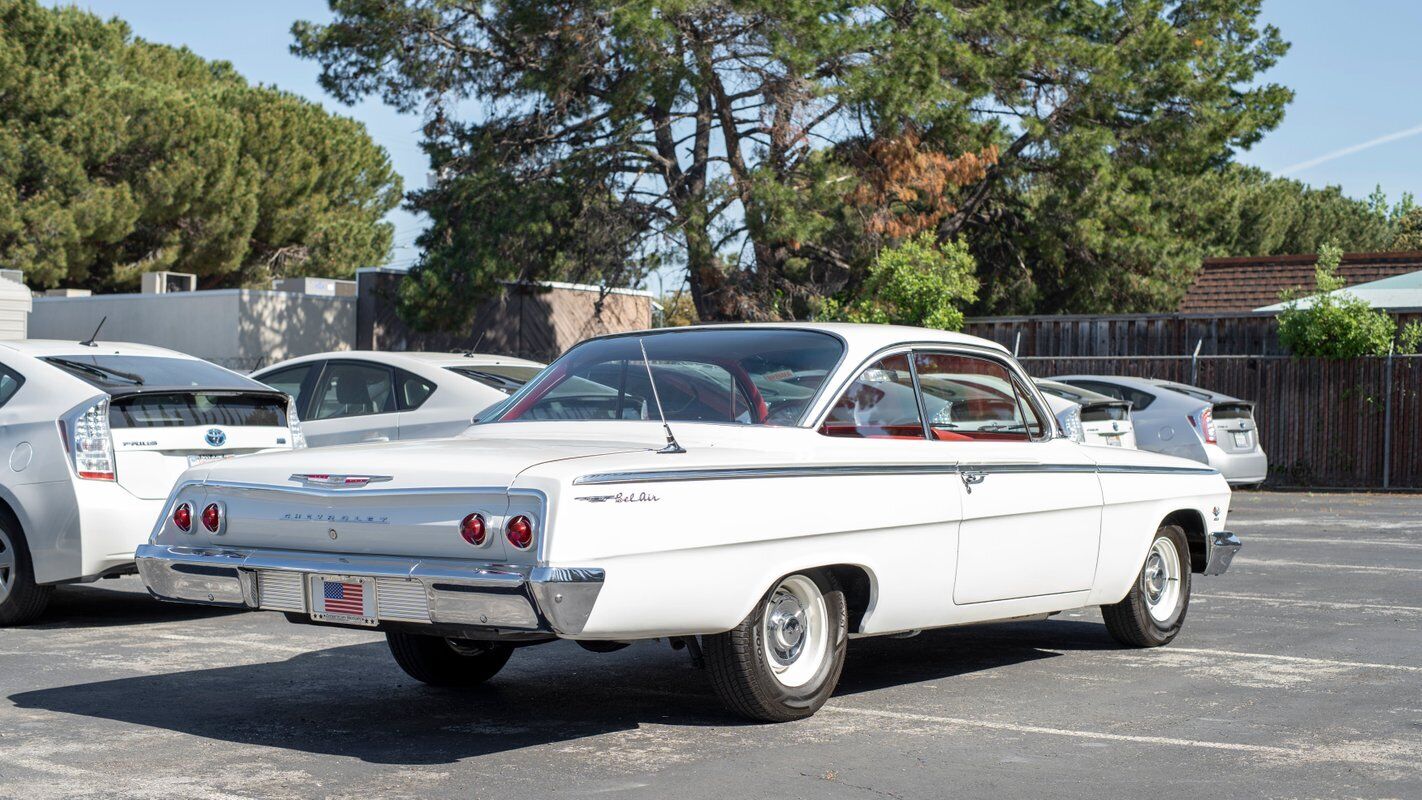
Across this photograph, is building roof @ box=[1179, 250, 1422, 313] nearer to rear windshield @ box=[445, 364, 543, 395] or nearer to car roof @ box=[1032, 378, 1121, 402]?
car roof @ box=[1032, 378, 1121, 402]

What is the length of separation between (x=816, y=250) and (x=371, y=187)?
25.8 metres

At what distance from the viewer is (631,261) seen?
92.5ft

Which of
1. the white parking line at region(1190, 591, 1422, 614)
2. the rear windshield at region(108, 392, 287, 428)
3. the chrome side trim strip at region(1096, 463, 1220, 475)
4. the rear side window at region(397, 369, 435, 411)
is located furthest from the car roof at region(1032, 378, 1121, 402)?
the rear windshield at region(108, 392, 287, 428)

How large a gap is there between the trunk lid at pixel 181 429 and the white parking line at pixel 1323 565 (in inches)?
284

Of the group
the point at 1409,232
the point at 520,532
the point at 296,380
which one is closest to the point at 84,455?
the point at 296,380

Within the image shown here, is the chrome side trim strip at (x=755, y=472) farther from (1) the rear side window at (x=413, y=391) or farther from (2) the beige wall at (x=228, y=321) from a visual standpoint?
(2) the beige wall at (x=228, y=321)

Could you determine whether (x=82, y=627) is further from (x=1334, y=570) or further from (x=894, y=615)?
(x=1334, y=570)

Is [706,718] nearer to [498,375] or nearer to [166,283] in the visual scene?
[498,375]

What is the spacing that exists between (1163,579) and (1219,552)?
14.7 inches

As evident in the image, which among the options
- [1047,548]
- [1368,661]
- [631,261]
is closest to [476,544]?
[1047,548]

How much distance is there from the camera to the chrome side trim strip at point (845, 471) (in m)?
5.70

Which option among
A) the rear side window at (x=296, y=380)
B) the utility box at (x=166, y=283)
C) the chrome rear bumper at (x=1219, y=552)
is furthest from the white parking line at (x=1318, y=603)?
the utility box at (x=166, y=283)

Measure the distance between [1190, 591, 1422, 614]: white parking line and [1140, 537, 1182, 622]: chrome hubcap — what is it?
6.22 feet

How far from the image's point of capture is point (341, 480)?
599 centimetres
